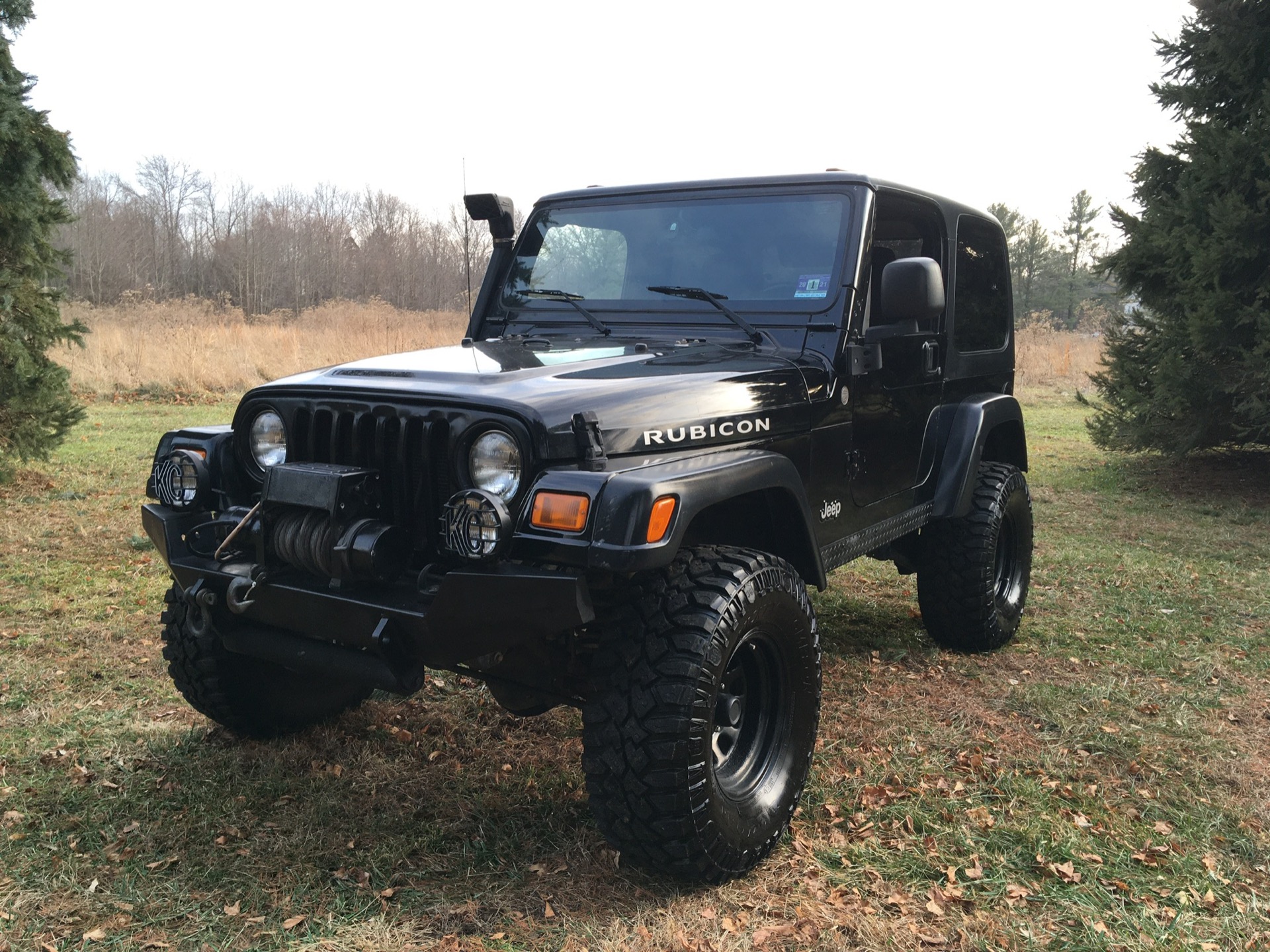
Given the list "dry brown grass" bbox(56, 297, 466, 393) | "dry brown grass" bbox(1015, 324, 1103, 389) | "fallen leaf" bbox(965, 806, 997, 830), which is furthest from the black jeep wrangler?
"dry brown grass" bbox(1015, 324, 1103, 389)

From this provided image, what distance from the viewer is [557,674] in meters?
2.83

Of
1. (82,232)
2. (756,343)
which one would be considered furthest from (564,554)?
(82,232)

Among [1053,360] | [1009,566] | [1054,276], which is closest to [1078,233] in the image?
[1054,276]

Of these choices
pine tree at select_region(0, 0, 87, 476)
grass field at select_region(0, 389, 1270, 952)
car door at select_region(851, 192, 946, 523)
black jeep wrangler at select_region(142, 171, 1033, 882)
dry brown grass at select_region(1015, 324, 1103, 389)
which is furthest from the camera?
dry brown grass at select_region(1015, 324, 1103, 389)

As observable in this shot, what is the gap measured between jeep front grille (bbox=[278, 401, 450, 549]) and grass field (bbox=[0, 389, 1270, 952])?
101 centimetres

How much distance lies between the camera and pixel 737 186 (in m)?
3.74

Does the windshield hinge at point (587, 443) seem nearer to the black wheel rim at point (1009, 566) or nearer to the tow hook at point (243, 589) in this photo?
the tow hook at point (243, 589)

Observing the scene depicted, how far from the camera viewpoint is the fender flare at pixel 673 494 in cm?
231

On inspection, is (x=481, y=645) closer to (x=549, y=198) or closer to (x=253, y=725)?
(x=253, y=725)

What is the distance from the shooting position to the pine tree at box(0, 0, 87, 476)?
25.4 ft

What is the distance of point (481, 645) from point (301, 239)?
34708mm

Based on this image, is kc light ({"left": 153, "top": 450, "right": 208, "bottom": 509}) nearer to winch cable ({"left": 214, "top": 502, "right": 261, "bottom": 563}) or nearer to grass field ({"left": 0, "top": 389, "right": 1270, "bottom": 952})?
winch cable ({"left": 214, "top": 502, "right": 261, "bottom": 563})

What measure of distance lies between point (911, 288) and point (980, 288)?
168cm

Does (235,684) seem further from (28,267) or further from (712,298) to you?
(28,267)
